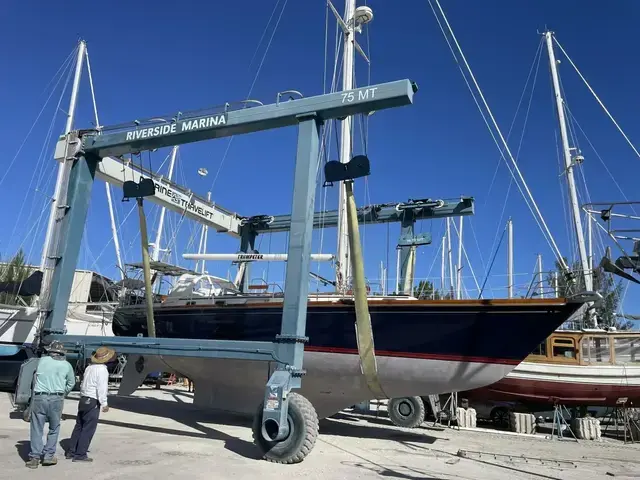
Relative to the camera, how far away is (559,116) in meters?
16.6

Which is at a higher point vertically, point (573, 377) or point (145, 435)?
point (573, 377)

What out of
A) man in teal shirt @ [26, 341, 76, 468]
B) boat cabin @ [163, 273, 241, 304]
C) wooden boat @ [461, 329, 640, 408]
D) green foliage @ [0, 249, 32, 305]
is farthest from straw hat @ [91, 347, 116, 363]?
green foliage @ [0, 249, 32, 305]

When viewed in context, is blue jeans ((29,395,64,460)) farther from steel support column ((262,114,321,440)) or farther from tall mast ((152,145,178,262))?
tall mast ((152,145,178,262))

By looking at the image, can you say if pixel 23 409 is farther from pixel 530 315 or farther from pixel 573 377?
pixel 573 377

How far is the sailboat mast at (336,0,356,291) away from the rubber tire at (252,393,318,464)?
456 cm

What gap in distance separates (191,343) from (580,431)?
32.3 ft

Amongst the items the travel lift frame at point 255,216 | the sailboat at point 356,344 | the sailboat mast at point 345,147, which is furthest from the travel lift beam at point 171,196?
the sailboat mast at point 345,147

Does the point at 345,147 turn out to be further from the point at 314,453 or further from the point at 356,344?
the point at 314,453

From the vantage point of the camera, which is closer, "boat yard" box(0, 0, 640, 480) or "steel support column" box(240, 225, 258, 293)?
"boat yard" box(0, 0, 640, 480)

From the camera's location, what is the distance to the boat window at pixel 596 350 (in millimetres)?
12914

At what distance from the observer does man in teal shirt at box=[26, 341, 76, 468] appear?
5242 mm

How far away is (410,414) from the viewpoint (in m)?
11.3

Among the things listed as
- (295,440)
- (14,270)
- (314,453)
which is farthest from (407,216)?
(14,270)

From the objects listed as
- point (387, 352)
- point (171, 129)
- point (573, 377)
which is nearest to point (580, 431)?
point (573, 377)
